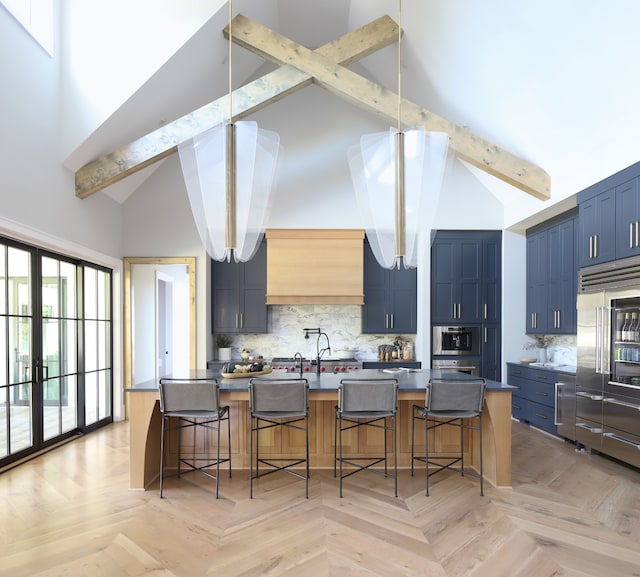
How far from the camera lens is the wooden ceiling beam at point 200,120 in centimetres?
486

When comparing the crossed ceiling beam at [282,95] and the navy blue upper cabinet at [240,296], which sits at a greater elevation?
the crossed ceiling beam at [282,95]

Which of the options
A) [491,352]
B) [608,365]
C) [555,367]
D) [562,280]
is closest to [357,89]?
[562,280]

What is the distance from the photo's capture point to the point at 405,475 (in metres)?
3.91

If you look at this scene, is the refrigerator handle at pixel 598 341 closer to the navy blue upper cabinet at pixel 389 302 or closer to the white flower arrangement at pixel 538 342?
the white flower arrangement at pixel 538 342

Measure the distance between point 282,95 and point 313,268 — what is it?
7.42 ft

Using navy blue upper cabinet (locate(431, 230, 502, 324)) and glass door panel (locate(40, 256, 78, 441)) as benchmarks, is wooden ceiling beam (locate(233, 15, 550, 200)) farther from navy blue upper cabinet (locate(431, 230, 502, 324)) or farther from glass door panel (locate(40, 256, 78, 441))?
glass door panel (locate(40, 256, 78, 441))

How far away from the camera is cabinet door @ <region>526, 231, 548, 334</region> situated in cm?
589

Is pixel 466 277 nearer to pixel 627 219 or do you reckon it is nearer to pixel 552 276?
pixel 552 276

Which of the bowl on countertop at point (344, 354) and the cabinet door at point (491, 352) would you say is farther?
the bowl on countertop at point (344, 354)

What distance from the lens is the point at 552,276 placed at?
5.69m

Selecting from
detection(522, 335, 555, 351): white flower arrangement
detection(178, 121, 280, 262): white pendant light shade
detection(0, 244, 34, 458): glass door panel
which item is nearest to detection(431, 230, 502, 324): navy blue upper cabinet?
detection(522, 335, 555, 351): white flower arrangement

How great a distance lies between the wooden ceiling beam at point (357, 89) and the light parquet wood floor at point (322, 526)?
3153mm

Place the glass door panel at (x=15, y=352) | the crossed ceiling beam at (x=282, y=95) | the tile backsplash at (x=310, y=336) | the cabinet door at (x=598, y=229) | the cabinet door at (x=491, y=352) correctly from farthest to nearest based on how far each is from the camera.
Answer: the tile backsplash at (x=310, y=336), the cabinet door at (x=491, y=352), the crossed ceiling beam at (x=282, y=95), the cabinet door at (x=598, y=229), the glass door panel at (x=15, y=352)

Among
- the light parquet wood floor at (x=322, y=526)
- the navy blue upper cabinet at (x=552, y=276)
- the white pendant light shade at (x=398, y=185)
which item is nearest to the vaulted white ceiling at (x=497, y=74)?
the navy blue upper cabinet at (x=552, y=276)
